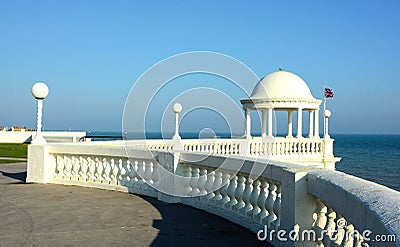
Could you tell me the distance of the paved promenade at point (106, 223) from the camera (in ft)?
20.5

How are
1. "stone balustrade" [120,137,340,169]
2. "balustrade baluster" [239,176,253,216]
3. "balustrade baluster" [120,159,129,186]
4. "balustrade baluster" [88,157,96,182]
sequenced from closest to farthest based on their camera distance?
"balustrade baluster" [239,176,253,216] → "balustrade baluster" [120,159,129,186] → "balustrade baluster" [88,157,96,182] → "stone balustrade" [120,137,340,169]

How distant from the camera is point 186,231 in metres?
6.88

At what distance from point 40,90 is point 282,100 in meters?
14.8

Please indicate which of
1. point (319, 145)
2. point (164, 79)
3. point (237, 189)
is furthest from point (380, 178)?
point (237, 189)

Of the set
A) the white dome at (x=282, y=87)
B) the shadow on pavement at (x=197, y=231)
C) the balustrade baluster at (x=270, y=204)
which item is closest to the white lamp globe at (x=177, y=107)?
the white dome at (x=282, y=87)

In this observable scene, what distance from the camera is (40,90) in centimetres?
1325

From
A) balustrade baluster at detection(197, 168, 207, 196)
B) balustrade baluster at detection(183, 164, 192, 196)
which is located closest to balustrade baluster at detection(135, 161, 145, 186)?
balustrade baluster at detection(183, 164, 192, 196)

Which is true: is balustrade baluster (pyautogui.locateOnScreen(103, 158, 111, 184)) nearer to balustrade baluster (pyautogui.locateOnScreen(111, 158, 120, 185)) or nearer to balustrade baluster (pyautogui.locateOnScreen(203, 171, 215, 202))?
balustrade baluster (pyautogui.locateOnScreen(111, 158, 120, 185))

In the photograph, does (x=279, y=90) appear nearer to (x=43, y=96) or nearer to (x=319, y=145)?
(x=319, y=145)

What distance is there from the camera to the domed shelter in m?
24.9

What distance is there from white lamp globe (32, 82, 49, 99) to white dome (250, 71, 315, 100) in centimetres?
1437

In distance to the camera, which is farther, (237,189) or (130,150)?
(130,150)

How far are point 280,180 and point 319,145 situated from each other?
65.6ft

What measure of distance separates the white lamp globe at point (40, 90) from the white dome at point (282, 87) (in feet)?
47.2
